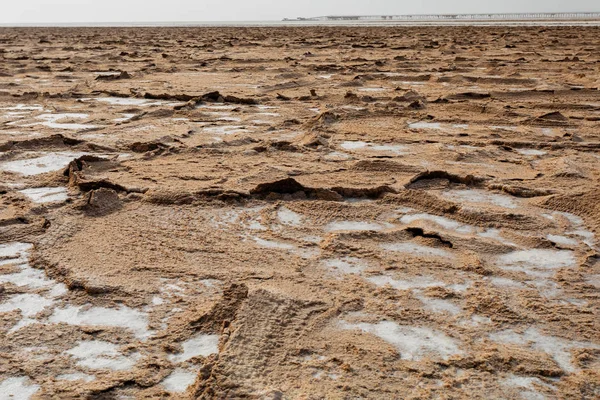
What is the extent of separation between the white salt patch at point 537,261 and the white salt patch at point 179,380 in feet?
3.59

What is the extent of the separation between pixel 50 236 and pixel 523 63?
7.01 m

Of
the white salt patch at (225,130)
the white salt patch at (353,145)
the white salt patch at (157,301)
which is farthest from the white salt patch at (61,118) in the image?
the white salt patch at (157,301)

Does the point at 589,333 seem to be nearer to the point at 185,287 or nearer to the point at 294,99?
the point at 185,287

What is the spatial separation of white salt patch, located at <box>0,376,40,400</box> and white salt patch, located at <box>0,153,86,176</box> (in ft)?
6.05

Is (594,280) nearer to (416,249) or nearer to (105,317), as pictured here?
(416,249)

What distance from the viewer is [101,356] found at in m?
1.58

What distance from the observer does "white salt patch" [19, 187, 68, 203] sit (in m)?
2.72

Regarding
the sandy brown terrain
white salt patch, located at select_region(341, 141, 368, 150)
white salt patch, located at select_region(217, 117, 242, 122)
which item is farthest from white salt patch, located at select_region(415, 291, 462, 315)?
white salt patch, located at select_region(217, 117, 242, 122)

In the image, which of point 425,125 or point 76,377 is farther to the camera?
point 425,125

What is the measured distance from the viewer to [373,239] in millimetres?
2314

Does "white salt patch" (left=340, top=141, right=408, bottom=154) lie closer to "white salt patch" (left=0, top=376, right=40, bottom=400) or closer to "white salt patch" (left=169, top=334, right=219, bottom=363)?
"white salt patch" (left=169, top=334, right=219, bottom=363)

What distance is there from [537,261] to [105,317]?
136 centimetres

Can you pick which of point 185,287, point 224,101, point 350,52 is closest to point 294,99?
point 224,101

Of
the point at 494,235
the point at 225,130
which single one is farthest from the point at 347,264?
the point at 225,130
